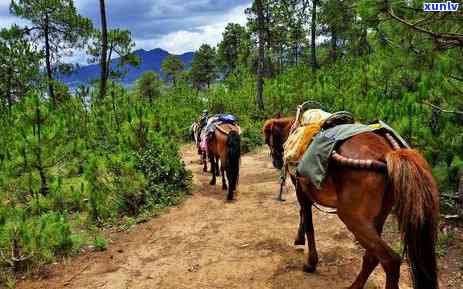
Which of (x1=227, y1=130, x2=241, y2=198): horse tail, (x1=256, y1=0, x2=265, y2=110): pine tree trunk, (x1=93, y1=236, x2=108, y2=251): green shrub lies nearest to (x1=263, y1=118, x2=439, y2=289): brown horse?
(x1=93, y1=236, x2=108, y2=251): green shrub

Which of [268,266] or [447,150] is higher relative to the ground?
[447,150]

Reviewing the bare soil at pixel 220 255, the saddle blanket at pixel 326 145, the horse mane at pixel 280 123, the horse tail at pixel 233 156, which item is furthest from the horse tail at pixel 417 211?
the horse tail at pixel 233 156

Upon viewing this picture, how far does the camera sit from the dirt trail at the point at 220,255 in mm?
4734

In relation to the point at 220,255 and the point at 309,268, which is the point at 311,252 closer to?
the point at 309,268

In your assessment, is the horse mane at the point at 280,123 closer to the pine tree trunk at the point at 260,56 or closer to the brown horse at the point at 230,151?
the brown horse at the point at 230,151

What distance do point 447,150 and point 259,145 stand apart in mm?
9822

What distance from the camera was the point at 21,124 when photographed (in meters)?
7.60

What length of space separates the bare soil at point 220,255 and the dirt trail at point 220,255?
1 cm

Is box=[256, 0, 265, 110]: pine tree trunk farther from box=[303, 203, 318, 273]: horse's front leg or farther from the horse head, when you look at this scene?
box=[303, 203, 318, 273]: horse's front leg

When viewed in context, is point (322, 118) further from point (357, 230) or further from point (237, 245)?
point (237, 245)

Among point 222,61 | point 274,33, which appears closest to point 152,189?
point 274,33

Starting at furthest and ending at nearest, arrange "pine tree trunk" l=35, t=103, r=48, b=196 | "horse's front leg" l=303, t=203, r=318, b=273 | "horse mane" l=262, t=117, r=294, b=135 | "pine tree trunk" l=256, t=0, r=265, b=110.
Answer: "pine tree trunk" l=256, t=0, r=265, b=110 < "pine tree trunk" l=35, t=103, r=48, b=196 < "horse mane" l=262, t=117, r=294, b=135 < "horse's front leg" l=303, t=203, r=318, b=273

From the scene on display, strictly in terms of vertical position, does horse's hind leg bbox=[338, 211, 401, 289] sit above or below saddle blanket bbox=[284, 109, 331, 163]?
below

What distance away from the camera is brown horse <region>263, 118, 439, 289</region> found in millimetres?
→ 3143
